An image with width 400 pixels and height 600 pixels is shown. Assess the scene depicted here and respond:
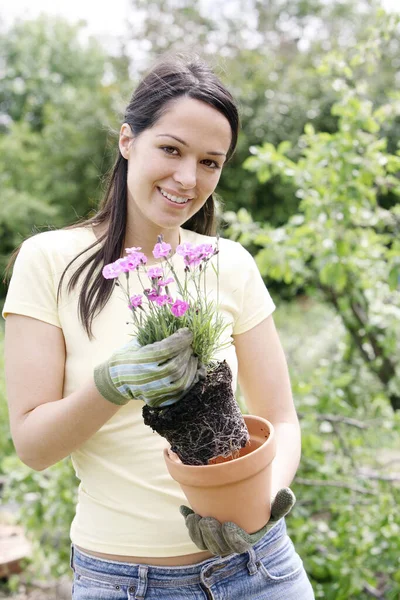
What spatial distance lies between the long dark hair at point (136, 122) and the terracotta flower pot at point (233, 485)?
0.38 metres

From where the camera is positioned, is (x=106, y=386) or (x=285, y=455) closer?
(x=106, y=386)

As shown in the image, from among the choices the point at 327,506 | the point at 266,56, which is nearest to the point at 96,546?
the point at 327,506

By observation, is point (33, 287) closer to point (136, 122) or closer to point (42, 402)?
point (42, 402)

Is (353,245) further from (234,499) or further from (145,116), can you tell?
(234,499)

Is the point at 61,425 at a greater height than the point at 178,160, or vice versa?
the point at 178,160

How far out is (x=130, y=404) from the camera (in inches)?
53.3

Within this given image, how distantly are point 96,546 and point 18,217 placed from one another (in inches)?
446

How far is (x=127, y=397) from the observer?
1.14 m

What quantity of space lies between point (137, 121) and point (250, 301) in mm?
501

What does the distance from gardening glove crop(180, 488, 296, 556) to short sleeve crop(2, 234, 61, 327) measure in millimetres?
486

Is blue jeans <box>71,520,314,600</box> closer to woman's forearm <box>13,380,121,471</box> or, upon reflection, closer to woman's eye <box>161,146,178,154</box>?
woman's forearm <box>13,380,121,471</box>

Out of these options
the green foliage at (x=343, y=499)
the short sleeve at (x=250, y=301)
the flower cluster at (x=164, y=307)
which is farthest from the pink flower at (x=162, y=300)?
the green foliage at (x=343, y=499)

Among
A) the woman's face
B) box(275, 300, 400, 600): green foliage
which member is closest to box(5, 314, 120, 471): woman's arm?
the woman's face

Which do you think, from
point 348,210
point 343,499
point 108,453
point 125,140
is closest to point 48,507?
point 343,499
